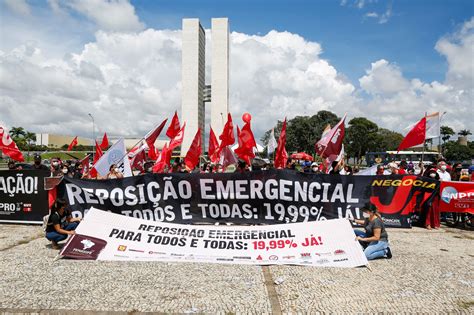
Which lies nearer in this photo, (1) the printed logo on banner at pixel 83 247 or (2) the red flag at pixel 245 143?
(1) the printed logo on banner at pixel 83 247

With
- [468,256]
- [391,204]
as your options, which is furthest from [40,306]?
[391,204]

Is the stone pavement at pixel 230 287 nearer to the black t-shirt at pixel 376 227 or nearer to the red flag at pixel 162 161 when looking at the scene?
the black t-shirt at pixel 376 227

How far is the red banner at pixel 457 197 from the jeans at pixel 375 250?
14.2 feet

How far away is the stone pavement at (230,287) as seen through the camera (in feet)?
14.4

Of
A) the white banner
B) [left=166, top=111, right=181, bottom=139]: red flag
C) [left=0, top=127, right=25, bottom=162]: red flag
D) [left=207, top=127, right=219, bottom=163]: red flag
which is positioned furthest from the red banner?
[left=0, top=127, right=25, bottom=162]: red flag

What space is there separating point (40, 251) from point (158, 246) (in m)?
2.38

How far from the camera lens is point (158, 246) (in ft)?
21.4

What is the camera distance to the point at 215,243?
657 cm

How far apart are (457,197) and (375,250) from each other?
191 inches

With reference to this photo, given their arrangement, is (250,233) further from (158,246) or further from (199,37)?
(199,37)

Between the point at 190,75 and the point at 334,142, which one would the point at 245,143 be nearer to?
the point at 334,142

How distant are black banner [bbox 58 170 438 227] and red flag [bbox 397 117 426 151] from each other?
3.61m

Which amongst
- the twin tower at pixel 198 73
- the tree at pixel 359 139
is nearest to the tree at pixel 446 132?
the tree at pixel 359 139

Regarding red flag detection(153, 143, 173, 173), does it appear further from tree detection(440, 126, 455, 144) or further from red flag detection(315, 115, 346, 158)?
tree detection(440, 126, 455, 144)
